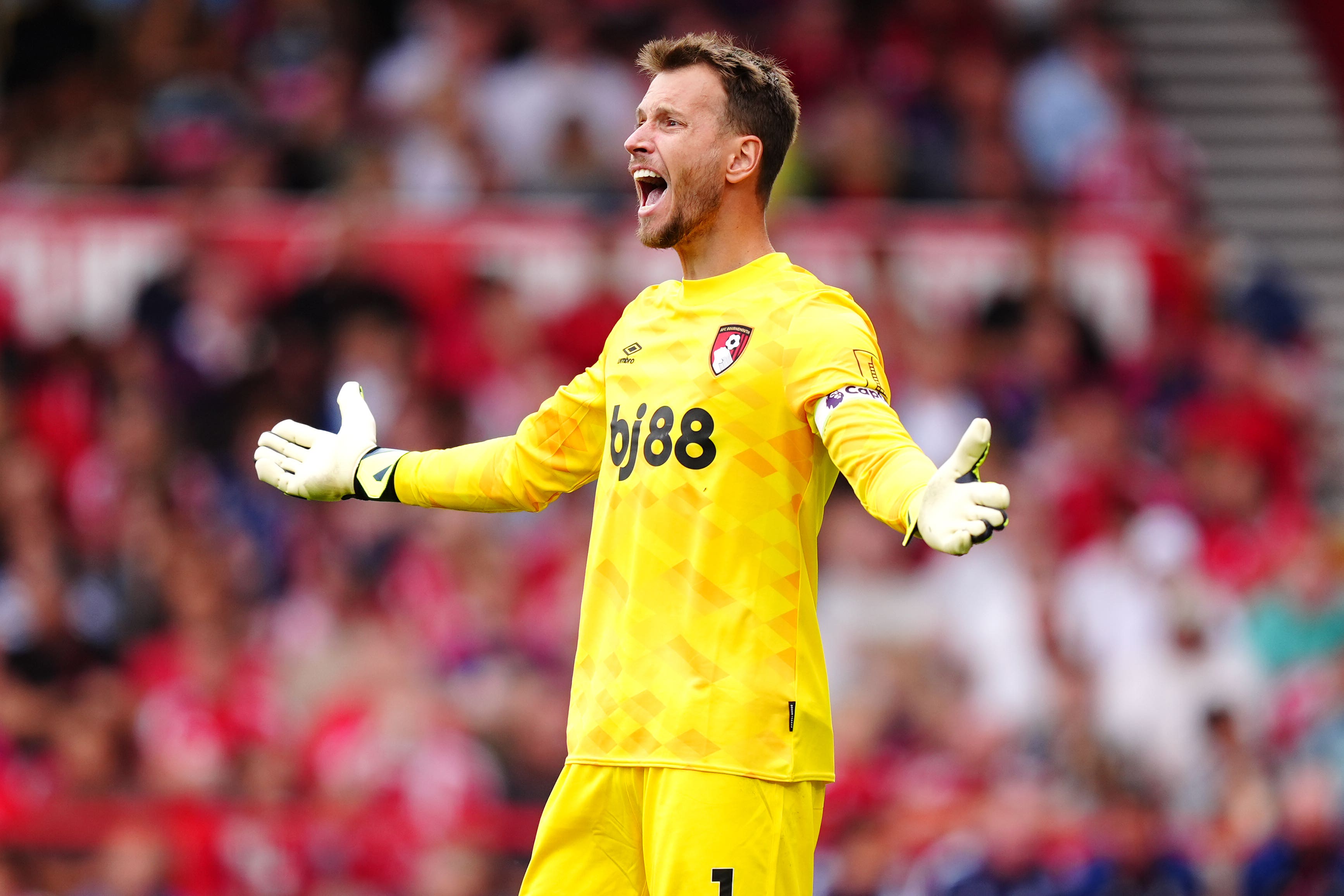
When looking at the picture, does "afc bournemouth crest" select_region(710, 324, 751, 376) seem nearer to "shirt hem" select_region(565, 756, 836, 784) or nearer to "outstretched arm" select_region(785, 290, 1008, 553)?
"outstretched arm" select_region(785, 290, 1008, 553)

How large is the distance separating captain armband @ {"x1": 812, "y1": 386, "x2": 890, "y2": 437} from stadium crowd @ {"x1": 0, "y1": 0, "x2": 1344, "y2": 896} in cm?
492

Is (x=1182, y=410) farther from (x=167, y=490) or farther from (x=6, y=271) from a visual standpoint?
(x=6, y=271)

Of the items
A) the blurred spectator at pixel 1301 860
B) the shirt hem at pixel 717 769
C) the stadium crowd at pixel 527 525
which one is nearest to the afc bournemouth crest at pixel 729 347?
the shirt hem at pixel 717 769

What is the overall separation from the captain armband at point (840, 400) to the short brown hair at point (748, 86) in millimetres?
680

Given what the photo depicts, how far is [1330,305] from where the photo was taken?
45.3 ft

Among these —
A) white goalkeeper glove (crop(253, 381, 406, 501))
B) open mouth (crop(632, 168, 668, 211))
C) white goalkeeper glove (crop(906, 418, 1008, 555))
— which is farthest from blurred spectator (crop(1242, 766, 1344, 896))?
Answer: white goalkeeper glove (crop(906, 418, 1008, 555))

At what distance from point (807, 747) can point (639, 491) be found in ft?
2.26

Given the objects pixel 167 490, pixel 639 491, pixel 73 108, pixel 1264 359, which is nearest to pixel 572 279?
pixel 167 490

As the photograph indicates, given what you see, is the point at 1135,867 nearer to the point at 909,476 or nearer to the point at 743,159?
the point at 743,159

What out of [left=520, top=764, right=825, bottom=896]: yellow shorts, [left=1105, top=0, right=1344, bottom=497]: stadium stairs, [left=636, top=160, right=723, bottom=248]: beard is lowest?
[left=520, top=764, right=825, bottom=896]: yellow shorts

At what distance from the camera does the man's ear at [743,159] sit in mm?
4559

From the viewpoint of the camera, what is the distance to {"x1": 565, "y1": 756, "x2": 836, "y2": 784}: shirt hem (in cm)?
420

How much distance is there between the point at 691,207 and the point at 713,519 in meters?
0.76

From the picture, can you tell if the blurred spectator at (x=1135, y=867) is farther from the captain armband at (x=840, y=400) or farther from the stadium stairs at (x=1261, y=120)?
the stadium stairs at (x=1261, y=120)
